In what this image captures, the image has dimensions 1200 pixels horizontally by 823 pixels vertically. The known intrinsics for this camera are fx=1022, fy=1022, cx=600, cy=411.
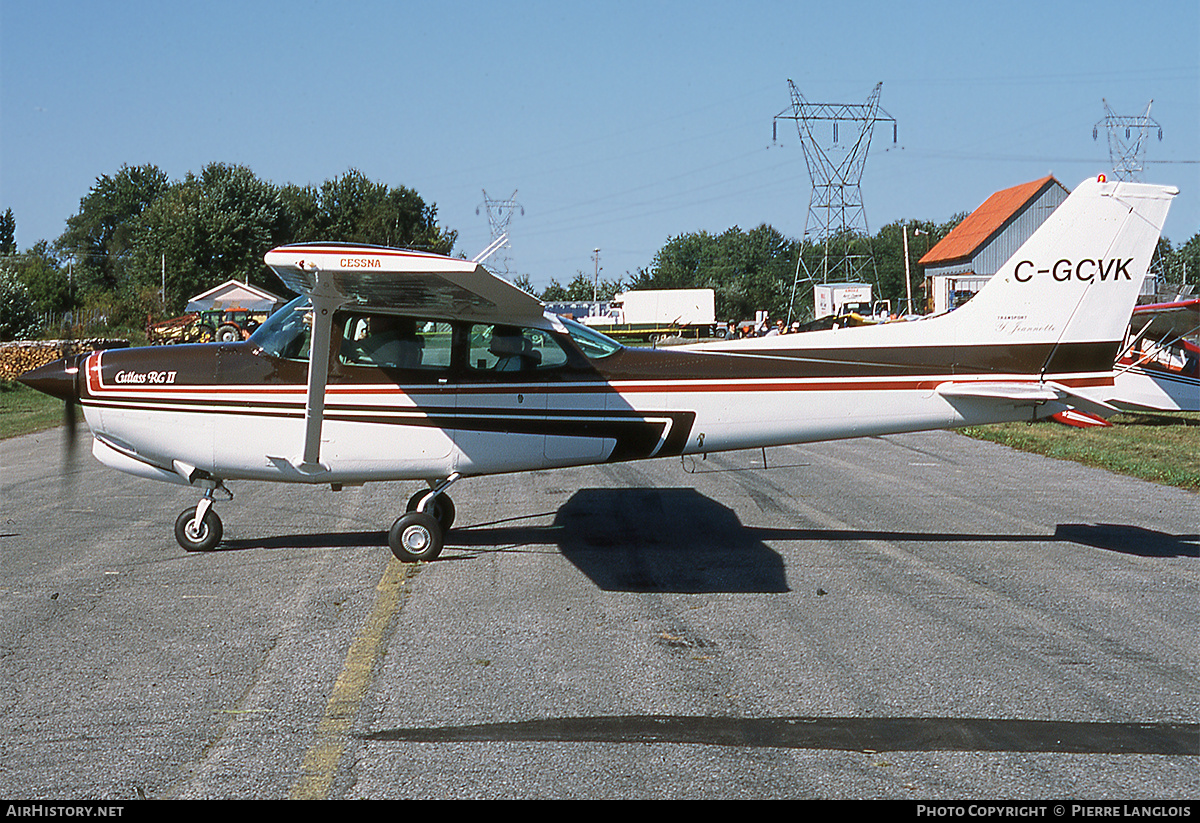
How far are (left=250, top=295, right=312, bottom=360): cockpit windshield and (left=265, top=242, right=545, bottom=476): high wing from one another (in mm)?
278

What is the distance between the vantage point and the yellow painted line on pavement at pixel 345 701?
12.5 ft

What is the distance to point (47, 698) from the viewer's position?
478 cm

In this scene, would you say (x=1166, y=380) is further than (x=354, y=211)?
No

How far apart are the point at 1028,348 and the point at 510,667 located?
5326 mm

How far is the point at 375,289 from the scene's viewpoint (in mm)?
7602

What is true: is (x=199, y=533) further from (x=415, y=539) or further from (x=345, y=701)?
(x=345, y=701)

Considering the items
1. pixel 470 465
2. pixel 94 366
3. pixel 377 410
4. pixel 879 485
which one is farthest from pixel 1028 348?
pixel 94 366

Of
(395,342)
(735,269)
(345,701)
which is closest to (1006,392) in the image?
(395,342)

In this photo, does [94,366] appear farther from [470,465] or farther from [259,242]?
[259,242]

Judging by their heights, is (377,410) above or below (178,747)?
above

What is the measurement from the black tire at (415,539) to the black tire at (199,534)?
1584mm

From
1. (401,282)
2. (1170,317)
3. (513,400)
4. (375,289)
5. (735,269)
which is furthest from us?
(735,269)

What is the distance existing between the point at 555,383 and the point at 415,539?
5.45 ft

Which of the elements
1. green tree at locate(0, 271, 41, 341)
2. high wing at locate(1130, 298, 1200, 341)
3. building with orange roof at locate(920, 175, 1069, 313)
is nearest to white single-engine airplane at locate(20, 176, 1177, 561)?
high wing at locate(1130, 298, 1200, 341)
